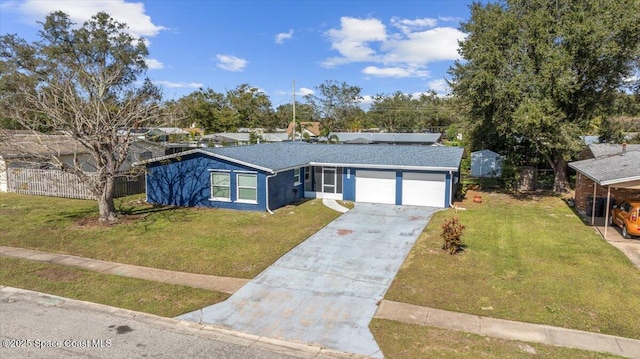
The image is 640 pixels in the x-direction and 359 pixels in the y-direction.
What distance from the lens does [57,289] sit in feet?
35.9

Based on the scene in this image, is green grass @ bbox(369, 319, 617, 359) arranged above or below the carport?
below

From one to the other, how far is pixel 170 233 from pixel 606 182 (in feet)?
56.7

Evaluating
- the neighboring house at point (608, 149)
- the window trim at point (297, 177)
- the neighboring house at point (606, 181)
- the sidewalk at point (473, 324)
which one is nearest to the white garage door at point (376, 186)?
the window trim at point (297, 177)

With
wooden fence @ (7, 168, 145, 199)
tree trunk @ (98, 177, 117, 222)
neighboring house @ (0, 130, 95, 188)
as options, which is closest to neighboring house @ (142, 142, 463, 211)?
wooden fence @ (7, 168, 145, 199)

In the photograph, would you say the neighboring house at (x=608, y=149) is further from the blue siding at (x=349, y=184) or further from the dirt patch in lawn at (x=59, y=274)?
the dirt patch in lawn at (x=59, y=274)

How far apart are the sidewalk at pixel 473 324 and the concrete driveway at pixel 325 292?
0.67m

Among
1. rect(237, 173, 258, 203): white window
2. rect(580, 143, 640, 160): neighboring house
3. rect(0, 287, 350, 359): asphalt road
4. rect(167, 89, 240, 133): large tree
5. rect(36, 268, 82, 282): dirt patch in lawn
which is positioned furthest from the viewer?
rect(167, 89, 240, 133): large tree

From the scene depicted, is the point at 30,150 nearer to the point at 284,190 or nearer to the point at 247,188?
the point at 247,188

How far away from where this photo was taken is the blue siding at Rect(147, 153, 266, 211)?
68.7 ft

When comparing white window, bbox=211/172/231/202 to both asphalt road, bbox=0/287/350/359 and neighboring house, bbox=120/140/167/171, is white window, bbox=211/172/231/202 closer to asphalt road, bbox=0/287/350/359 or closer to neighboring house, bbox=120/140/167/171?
neighboring house, bbox=120/140/167/171

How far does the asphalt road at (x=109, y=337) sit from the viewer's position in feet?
25.9

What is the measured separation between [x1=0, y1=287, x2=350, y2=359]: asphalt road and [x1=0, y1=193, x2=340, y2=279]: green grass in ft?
10.5

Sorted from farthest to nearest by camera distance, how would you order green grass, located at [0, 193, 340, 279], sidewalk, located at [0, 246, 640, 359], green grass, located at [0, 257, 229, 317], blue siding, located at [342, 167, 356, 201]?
1. blue siding, located at [342, 167, 356, 201]
2. green grass, located at [0, 193, 340, 279]
3. green grass, located at [0, 257, 229, 317]
4. sidewalk, located at [0, 246, 640, 359]

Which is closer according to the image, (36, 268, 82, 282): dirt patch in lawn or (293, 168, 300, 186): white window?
(36, 268, 82, 282): dirt patch in lawn
